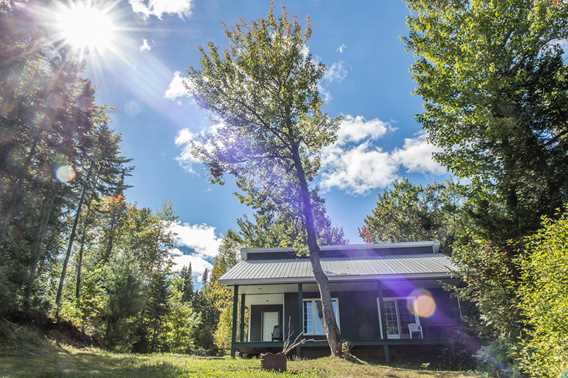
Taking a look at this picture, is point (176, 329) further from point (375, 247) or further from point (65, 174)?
point (375, 247)

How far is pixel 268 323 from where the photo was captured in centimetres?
1708

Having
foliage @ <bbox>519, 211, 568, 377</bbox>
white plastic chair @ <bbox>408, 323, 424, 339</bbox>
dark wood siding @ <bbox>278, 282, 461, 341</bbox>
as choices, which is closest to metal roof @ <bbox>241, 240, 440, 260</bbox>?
dark wood siding @ <bbox>278, 282, 461, 341</bbox>

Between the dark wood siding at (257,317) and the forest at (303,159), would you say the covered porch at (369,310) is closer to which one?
the dark wood siding at (257,317)

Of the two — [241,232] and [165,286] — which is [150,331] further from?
[241,232]

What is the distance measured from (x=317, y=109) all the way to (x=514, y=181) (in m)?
8.01

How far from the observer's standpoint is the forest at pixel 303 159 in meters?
8.73

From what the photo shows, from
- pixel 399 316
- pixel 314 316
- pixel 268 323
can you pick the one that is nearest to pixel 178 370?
pixel 314 316

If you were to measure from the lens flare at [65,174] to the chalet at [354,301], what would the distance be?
1211 centimetres

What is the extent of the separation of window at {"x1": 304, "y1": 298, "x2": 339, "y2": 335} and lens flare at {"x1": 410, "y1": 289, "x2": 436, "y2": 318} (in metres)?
3.77

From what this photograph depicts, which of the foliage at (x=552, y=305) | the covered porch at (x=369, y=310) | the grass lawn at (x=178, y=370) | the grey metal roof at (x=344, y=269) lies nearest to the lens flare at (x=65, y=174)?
the grass lawn at (x=178, y=370)

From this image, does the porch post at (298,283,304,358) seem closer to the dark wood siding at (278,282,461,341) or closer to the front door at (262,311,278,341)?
the dark wood siding at (278,282,461,341)

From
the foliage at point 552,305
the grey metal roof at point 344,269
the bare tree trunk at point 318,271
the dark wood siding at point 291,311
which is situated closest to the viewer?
the foliage at point 552,305

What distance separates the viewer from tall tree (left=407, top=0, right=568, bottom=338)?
9.05 meters

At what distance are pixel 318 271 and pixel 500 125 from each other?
310 inches
